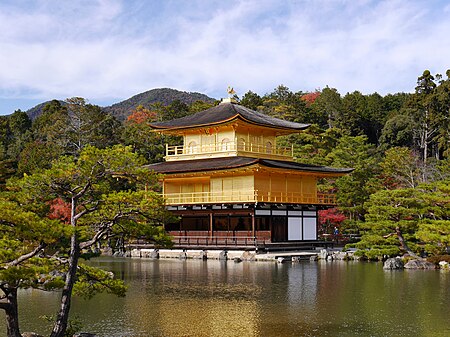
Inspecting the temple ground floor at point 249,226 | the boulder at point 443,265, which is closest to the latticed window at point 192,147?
the temple ground floor at point 249,226

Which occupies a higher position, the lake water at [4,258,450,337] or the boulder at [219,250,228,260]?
the boulder at [219,250,228,260]

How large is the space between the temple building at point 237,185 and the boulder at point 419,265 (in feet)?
30.9

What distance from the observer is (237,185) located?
3728 cm

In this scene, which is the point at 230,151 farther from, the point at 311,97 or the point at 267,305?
the point at 311,97

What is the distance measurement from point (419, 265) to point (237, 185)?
13.3m

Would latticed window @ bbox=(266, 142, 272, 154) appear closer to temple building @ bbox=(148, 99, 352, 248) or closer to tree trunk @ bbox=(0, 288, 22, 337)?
temple building @ bbox=(148, 99, 352, 248)

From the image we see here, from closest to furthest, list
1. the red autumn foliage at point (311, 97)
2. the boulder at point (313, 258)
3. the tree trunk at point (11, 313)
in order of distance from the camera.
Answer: the tree trunk at point (11, 313)
the boulder at point (313, 258)
the red autumn foliage at point (311, 97)

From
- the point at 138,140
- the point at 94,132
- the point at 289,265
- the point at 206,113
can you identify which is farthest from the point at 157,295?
the point at 94,132

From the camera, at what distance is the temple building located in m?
36.0

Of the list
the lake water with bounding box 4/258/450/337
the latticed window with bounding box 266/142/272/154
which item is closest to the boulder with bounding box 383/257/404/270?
the lake water with bounding box 4/258/450/337

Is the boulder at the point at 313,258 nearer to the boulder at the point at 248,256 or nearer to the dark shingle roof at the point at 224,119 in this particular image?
the boulder at the point at 248,256

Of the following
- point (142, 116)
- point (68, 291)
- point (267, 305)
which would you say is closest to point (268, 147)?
point (267, 305)

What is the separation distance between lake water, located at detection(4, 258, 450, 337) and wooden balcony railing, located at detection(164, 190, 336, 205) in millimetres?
9639

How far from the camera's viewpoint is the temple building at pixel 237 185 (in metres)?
36.0
